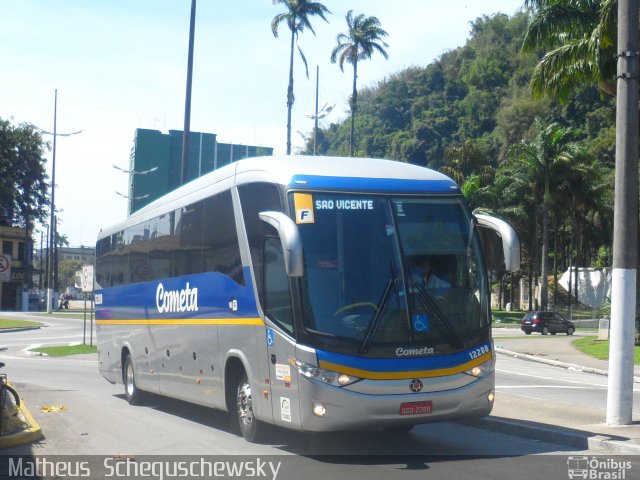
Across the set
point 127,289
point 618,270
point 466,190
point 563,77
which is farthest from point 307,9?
point 618,270

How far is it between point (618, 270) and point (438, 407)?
343 centimetres

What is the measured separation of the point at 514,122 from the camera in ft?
320

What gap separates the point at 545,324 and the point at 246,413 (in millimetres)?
41855

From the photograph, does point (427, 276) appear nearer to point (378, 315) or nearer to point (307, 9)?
point (378, 315)

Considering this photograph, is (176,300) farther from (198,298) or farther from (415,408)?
(415,408)

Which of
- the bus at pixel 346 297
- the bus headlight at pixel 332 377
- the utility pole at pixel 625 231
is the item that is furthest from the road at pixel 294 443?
the utility pole at pixel 625 231

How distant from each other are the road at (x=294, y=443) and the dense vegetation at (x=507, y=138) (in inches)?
686

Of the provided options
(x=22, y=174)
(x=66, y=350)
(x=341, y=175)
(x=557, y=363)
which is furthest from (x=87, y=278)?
(x=22, y=174)

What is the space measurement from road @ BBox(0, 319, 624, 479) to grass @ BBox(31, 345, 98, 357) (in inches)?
561

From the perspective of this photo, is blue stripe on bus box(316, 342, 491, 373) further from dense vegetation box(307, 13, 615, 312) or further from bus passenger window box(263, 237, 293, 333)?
dense vegetation box(307, 13, 615, 312)

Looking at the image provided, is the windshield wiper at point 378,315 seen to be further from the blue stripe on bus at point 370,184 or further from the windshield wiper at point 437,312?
the blue stripe on bus at point 370,184

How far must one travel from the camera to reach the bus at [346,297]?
31.6 feet

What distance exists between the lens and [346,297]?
9.73 meters

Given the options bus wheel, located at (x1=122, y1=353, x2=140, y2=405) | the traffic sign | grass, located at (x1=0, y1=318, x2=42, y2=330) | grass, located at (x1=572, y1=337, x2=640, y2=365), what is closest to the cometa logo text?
bus wheel, located at (x1=122, y1=353, x2=140, y2=405)
